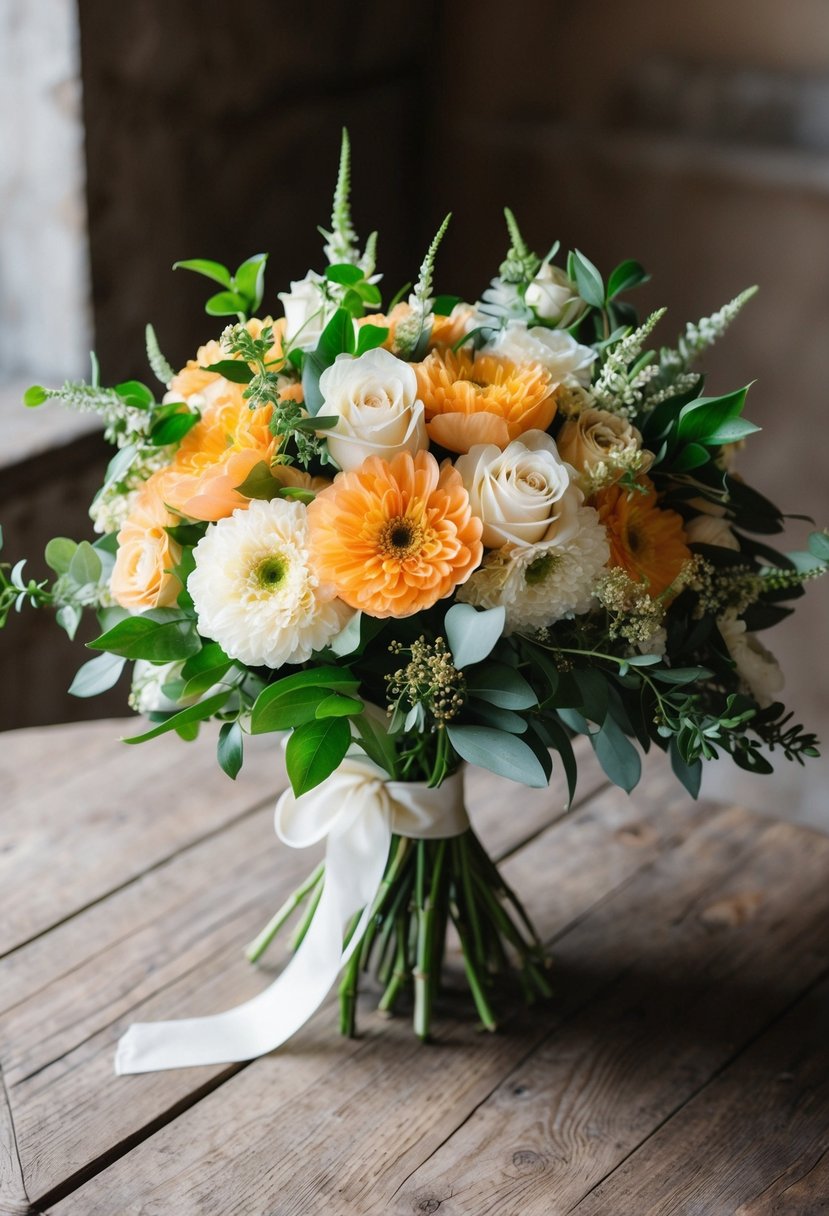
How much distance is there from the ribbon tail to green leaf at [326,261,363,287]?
15.8 inches

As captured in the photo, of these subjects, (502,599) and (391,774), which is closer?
(502,599)

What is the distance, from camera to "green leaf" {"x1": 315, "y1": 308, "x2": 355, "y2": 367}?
0.85 meters

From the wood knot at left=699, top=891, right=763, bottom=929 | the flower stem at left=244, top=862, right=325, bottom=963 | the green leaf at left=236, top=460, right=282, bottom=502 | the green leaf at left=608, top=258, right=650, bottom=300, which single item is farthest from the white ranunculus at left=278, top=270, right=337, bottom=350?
the wood knot at left=699, top=891, right=763, bottom=929

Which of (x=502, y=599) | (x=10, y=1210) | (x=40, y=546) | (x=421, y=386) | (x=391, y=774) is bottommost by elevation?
(x=40, y=546)

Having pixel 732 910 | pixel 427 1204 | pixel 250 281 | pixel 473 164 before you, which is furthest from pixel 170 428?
pixel 473 164

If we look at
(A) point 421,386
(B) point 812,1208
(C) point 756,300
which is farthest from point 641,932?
(C) point 756,300

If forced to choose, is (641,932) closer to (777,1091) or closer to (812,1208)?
(777,1091)

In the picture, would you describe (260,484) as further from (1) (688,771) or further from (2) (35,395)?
(1) (688,771)

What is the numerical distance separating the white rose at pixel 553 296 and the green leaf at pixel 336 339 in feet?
0.53

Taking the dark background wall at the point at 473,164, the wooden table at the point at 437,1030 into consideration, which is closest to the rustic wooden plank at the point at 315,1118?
the wooden table at the point at 437,1030

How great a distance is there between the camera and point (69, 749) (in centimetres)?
136

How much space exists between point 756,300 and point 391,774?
1851mm

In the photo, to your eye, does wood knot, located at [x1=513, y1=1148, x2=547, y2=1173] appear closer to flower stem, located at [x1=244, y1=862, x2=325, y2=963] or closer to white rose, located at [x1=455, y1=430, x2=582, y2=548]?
flower stem, located at [x1=244, y1=862, x2=325, y2=963]

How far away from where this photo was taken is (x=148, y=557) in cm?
87
